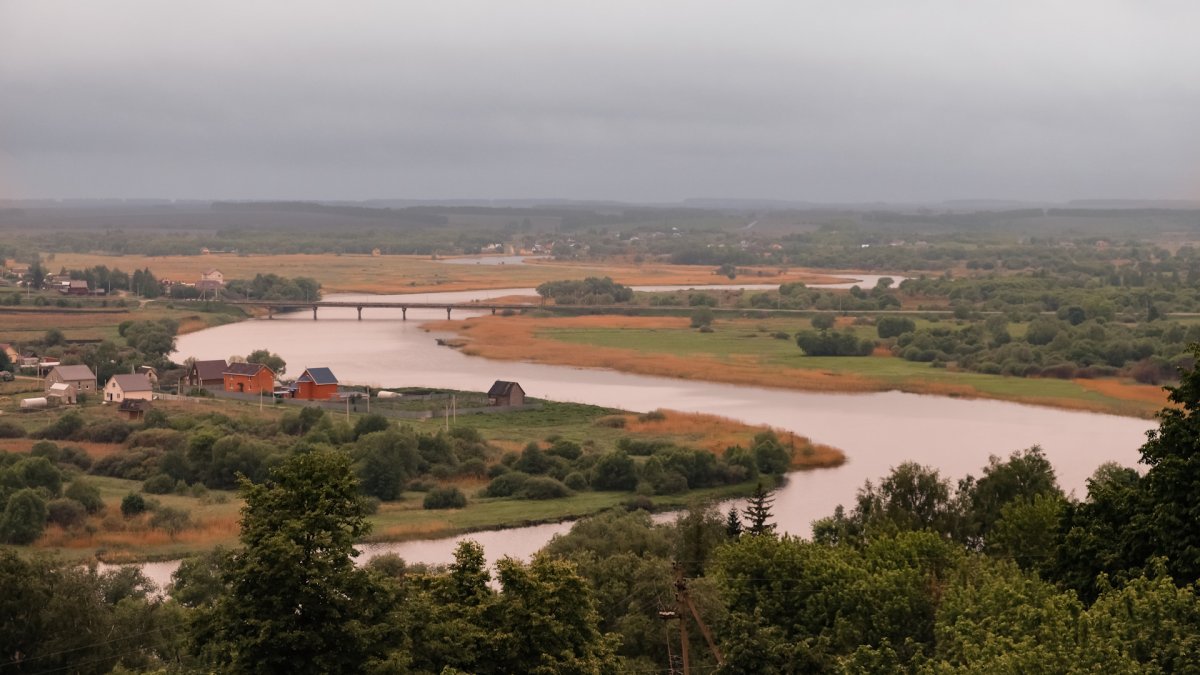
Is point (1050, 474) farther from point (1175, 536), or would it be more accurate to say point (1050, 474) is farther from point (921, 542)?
point (1175, 536)

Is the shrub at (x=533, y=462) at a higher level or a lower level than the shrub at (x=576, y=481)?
higher

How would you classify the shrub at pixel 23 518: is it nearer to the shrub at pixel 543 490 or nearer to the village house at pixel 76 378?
the shrub at pixel 543 490

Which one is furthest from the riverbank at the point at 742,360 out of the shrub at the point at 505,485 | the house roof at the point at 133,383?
the shrub at the point at 505,485

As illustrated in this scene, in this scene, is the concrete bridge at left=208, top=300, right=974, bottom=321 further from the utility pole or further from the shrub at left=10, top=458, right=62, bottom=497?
the utility pole

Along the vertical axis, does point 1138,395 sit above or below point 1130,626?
below

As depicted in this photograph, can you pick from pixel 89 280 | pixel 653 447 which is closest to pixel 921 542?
pixel 653 447

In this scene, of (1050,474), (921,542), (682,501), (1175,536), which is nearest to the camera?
(1175,536)
